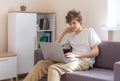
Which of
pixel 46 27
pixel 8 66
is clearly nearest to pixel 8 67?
pixel 8 66

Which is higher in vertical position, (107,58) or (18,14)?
(18,14)

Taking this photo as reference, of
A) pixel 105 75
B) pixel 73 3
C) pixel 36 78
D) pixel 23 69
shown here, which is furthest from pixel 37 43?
pixel 105 75

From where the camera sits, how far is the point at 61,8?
174 inches

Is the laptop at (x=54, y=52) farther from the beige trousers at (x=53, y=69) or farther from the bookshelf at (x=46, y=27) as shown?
the bookshelf at (x=46, y=27)

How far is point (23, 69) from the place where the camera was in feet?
13.3

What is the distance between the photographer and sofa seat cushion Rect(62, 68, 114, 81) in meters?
2.56

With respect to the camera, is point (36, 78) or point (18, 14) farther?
point (18, 14)

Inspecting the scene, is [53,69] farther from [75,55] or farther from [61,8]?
[61,8]

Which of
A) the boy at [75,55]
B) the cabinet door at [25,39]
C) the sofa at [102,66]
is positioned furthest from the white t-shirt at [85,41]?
the cabinet door at [25,39]

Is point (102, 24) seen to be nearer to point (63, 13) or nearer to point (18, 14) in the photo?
point (63, 13)

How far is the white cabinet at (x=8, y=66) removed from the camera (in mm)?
3668

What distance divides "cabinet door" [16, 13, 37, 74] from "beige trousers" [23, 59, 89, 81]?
1105mm

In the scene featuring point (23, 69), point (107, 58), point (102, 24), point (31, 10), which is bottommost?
point (23, 69)

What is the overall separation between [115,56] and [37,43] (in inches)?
73.4
